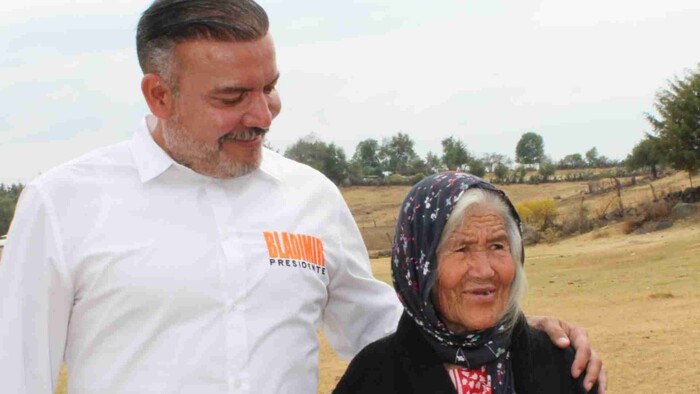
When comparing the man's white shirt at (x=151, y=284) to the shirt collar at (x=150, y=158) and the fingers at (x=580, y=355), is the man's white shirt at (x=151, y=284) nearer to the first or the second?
the shirt collar at (x=150, y=158)

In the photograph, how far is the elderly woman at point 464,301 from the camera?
300 centimetres

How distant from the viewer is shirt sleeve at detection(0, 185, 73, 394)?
288 centimetres

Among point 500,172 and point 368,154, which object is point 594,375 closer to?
point 500,172

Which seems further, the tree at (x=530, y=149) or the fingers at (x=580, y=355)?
the tree at (x=530, y=149)

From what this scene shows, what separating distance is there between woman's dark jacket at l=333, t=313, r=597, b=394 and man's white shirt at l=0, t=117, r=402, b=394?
0.73ft

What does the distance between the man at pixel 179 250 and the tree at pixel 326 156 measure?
198ft

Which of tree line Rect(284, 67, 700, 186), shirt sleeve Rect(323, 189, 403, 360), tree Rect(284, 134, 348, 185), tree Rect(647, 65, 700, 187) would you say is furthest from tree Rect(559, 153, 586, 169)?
shirt sleeve Rect(323, 189, 403, 360)

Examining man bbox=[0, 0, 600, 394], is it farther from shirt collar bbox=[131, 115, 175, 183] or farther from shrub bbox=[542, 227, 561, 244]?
shrub bbox=[542, 227, 561, 244]

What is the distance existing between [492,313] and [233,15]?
132 cm

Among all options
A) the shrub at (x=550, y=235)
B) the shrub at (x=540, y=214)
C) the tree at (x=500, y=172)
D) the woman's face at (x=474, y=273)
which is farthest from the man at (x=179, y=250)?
the tree at (x=500, y=172)

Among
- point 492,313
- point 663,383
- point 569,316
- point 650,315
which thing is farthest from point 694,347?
point 492,313

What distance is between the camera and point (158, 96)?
320cm

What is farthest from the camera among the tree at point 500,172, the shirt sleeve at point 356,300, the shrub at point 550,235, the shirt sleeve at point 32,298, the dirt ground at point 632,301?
the tree at point 500,172

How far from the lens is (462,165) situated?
5675 centimetres
